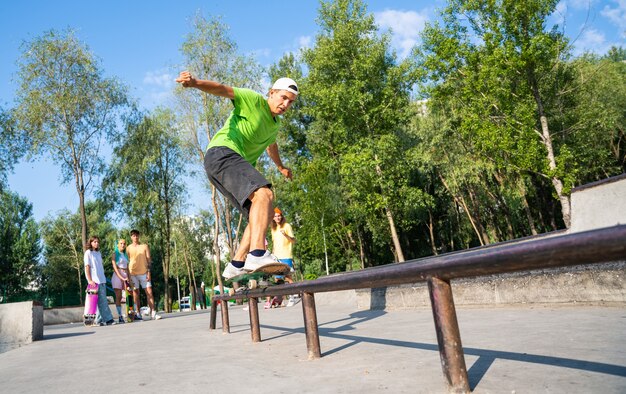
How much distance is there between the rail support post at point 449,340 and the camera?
158 centimetres

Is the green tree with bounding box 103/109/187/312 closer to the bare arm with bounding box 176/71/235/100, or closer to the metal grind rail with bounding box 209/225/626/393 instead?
the bare arm with bounding box 176/71/235/100

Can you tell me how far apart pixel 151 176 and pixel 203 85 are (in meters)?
28.7

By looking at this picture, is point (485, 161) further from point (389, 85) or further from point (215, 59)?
point (215, 59)

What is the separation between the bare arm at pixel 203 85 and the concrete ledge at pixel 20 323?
5.32 metres

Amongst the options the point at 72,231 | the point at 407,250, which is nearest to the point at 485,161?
the point at 407,250

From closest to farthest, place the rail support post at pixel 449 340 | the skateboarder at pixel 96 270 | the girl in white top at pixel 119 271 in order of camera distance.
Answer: the rail support post at pixel 449 340
the skateboarder at pixel 96 270
the girl in white top at pixel 119 271

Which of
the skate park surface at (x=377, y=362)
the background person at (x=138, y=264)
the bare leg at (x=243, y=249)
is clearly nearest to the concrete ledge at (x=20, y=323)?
the skate park surface at (x=377, y=362)

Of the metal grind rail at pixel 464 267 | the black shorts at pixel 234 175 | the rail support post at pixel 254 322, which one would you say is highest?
the black shorts at pixel 234 175

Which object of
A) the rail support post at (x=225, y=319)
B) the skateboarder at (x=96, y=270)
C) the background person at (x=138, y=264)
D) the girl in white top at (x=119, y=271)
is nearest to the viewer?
the rail support post at (x=225, y=319)

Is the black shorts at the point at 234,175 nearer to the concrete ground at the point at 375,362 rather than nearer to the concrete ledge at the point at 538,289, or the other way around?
the concrete ground at the point at 375,362

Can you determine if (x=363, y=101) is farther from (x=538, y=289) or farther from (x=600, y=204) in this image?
(x=538, y=289)

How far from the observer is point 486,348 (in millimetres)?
2518

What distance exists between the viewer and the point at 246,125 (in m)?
3.96

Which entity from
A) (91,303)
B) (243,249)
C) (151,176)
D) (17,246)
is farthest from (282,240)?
(17,246)
